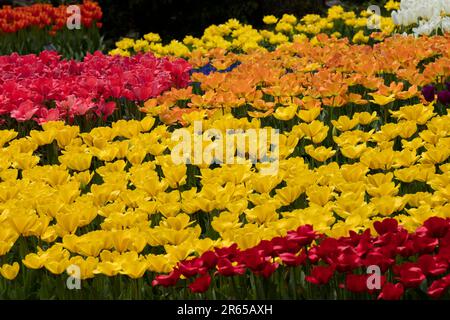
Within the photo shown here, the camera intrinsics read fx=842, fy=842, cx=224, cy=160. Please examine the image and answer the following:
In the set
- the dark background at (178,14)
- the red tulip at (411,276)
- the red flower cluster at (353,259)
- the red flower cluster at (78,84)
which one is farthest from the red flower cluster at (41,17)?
the red tulip at (411,276)

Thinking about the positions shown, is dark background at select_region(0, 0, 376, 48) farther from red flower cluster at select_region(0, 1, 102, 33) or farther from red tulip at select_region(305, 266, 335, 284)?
red tulip at select_region(305, 266, 335, 284)

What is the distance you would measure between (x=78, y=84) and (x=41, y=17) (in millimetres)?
4821

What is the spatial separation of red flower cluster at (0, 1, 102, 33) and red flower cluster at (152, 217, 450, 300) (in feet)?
26.8

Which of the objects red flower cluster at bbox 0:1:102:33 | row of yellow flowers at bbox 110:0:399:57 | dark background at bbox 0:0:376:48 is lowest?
row of yellow flowers at bbox 110:0:399:57

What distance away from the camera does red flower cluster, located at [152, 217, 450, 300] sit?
2709 mm

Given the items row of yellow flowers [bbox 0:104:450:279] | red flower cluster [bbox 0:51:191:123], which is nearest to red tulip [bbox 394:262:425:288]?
row of yellow flowers [bbox 0:104:450:279]

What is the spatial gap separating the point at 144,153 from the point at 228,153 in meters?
Answer: 0.46

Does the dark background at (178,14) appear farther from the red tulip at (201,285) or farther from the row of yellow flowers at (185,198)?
the red tulip at (201,285)

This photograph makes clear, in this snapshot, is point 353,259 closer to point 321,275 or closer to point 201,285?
point 321,275

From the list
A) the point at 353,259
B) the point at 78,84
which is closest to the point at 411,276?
the point at 353,259

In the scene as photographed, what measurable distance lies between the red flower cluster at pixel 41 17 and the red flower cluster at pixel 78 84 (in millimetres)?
2954

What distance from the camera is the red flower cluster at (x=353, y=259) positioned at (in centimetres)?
271
